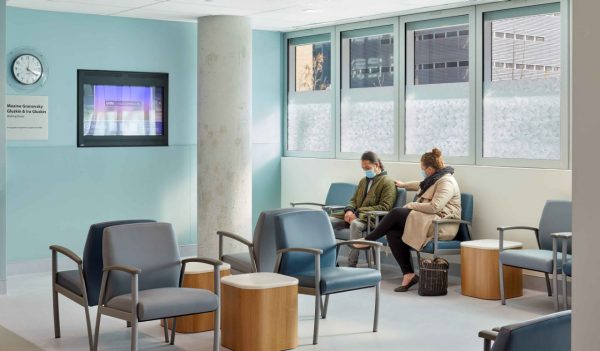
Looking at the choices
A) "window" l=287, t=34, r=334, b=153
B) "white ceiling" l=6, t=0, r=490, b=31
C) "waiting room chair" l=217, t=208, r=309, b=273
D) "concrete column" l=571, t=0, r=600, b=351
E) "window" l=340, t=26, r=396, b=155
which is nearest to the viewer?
"concrete column" l=571, t=0, r=600, b=351

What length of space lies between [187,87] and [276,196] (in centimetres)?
202

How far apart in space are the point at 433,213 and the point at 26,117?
15.3 ft

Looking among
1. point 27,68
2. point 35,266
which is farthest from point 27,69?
point 35,266

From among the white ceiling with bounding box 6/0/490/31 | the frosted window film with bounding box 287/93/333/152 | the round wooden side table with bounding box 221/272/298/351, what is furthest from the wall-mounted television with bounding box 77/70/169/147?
the round wooden side table with bounding box 221/272/298/351

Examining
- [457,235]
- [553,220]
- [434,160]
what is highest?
[434,160]

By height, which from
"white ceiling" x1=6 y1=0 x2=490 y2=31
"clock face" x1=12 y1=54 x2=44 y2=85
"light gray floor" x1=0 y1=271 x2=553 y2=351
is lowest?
"light gray floor" x1=0 y1=271 x2=553 y2=351

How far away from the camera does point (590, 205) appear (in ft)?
8.75

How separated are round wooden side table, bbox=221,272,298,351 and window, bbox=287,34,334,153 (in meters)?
5.08

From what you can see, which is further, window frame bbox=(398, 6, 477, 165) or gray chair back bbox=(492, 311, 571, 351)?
window frame bbox=(398, 6, 477, 165)

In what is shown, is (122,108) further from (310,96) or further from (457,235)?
(457,235)

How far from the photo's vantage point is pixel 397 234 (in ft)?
28.1

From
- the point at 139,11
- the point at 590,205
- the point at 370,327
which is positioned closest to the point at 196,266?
the point at 370,327

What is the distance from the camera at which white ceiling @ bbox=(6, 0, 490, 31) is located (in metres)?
8.82

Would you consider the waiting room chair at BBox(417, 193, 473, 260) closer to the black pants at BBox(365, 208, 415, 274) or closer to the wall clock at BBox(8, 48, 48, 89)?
the black pants at BBox(365, 208, 415, 274)
